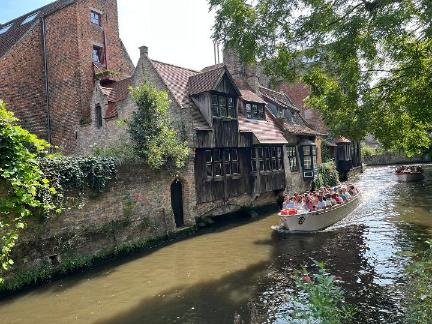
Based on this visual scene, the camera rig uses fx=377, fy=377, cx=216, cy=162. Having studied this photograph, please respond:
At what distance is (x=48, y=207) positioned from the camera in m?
12.0

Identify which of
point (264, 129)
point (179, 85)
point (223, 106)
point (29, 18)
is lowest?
point (264, 129)

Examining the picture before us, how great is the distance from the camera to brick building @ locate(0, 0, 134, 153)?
76.8ft

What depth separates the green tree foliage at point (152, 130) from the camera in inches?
639

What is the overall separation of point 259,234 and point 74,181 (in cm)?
876

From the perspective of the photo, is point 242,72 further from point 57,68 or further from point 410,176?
point 410,176

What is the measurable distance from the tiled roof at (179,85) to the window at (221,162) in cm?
183

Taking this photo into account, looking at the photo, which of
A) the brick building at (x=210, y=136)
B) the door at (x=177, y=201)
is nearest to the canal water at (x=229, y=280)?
the door at (x=177, y=201)

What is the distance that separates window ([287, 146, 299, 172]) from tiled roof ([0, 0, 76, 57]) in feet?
56.3

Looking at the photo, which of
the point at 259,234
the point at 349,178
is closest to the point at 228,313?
the point at 259,234

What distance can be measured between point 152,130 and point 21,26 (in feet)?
55.5

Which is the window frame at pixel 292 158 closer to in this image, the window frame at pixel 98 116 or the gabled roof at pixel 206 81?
the gabled roof at pixel 206 81

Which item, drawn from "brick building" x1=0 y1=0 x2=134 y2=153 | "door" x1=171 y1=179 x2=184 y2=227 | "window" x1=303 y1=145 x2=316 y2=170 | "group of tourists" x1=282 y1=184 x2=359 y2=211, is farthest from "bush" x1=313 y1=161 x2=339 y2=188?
"brick building" x1=0 y1=0 x2=134 y2=153

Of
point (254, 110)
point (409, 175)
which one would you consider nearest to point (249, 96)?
point (254, 110)

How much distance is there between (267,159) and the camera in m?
→ 24.1
